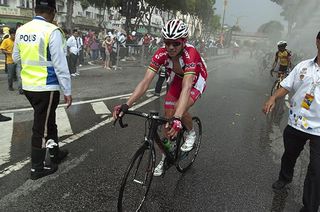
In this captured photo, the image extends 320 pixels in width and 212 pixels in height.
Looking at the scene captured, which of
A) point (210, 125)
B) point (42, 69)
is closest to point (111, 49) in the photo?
point (210, 125)

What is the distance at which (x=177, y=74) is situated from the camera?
14.3 feet

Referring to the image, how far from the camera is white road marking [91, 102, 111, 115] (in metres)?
8.10

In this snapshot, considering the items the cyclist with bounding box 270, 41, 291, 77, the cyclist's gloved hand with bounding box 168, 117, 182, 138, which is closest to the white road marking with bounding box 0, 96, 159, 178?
the cyclist's gloved hand with bounding box 168, 117, 182, 138

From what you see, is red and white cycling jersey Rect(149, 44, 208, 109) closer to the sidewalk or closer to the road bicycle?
the road bicycle

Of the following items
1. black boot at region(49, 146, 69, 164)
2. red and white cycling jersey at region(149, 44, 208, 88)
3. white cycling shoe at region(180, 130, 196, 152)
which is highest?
red and white cycling jersey at region(149, 44, 208, 88)

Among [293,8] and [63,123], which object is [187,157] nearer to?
[63,123]

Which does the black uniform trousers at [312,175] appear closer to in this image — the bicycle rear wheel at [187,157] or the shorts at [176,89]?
the shorts at [176,89]

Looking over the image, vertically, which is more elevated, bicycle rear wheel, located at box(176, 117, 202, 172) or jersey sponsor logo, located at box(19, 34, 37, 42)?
jersey sponsor logo, located at box(19, 34, 37, 42)

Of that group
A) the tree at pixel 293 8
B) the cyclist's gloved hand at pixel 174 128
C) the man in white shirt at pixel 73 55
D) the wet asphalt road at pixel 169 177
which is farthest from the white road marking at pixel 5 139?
the tree at pixel 293 8

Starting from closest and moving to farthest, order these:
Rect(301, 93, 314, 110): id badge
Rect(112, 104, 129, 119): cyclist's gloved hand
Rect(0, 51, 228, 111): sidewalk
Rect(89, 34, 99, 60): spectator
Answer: Rect(112, 104, 129, 119): cyclist's gloved hand → Rect(301, 93, 314, 110): id badge → Rect(0, 51, 228, 111): sidewalk → Rect(89, 34, 99, 60): spectator

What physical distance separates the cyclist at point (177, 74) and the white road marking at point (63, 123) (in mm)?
2595

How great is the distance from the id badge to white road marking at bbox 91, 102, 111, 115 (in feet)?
16.9

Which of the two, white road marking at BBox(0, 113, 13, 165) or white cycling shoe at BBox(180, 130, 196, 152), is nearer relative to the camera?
white cycling shoe at BBox(180, 130, 196, 152)

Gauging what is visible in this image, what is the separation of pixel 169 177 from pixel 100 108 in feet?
14.1
